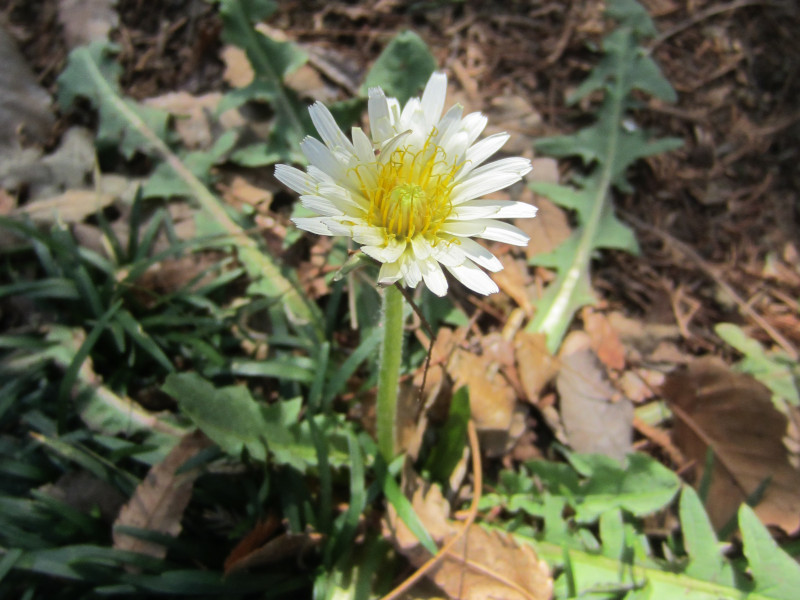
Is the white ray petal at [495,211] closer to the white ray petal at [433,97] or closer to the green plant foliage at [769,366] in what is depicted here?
the white ray petal at [433,97]

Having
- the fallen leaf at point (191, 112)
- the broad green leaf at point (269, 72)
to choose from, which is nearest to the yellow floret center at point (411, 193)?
the broad green leaf at point (269, 72)

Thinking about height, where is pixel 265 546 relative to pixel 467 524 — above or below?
below

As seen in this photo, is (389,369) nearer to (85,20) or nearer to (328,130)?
(328,130)

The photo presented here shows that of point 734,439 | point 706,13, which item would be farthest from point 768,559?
point 706,13

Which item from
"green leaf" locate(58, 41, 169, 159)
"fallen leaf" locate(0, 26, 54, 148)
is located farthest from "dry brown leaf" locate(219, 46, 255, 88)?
"fallen leaf" locate(0, 26, 54, 148)

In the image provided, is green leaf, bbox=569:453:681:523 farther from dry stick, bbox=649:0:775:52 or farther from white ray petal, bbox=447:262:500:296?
dry stick, bbox=649:0:775:52

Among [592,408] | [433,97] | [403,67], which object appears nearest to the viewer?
[433,97]
